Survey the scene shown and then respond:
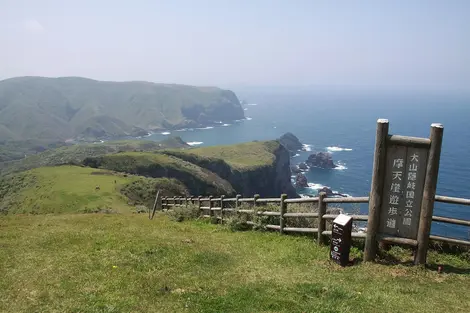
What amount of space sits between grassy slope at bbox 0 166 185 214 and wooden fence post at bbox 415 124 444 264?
5166 centimetres

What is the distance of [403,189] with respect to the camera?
10.2 m

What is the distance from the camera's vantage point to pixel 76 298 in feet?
28.8

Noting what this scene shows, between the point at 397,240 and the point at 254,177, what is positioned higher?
the point at 397,240

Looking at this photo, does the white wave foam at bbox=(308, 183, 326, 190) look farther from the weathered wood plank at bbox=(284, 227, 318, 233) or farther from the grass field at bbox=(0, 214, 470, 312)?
the grass field at bbox=(0, 214, 470, 312)

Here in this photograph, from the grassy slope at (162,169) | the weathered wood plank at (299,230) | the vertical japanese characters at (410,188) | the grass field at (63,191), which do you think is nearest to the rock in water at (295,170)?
the grassy slope at (162,169)

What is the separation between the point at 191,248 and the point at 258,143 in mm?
169383

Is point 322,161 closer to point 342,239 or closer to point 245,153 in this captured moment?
point 245,153

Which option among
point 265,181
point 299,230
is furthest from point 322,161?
point 299,230

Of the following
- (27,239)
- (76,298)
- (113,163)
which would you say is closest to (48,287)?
(76,298)

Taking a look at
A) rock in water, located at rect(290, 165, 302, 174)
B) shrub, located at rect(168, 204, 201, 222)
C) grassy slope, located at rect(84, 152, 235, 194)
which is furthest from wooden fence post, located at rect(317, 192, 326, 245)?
rock in water, located at rect(290, 165, 302, 174)

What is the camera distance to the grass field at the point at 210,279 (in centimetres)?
830

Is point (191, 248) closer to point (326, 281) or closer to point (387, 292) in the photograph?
point (326, 281)

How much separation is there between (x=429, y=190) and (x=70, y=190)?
77.4m

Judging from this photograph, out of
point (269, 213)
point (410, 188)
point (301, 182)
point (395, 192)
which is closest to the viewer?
point (410, 188)
